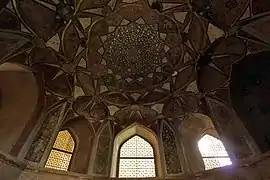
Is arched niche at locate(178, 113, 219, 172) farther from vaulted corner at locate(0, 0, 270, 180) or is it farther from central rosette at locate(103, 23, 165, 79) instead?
central rosette at locate(103, 23, 165, 79)

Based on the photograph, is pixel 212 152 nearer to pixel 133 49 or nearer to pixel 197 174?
pixel 197 174

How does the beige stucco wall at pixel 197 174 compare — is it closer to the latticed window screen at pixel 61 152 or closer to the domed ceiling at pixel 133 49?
the latticed window screen at pixel 61 152

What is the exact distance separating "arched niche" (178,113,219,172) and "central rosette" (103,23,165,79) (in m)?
1.63

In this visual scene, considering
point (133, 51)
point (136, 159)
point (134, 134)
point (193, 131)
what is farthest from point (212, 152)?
point (133, 51)

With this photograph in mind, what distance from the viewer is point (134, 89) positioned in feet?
28.9

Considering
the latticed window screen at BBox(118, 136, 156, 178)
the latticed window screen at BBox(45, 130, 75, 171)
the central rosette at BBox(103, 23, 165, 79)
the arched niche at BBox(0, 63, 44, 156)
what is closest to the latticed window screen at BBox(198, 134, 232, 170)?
the latticed window screen at BBox(118, 136, 156, 178)

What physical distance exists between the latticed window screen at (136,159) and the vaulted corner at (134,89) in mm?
26

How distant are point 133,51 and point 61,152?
3052mm

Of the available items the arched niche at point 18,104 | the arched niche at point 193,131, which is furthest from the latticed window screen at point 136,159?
the arched niche at point 18,104

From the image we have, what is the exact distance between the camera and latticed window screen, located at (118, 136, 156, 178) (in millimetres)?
7902

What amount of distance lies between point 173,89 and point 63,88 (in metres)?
2.81

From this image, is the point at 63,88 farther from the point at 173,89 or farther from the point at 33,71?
the point at 173,89

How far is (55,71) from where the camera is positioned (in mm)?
8148

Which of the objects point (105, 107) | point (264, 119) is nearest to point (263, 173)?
point (264, 119)
